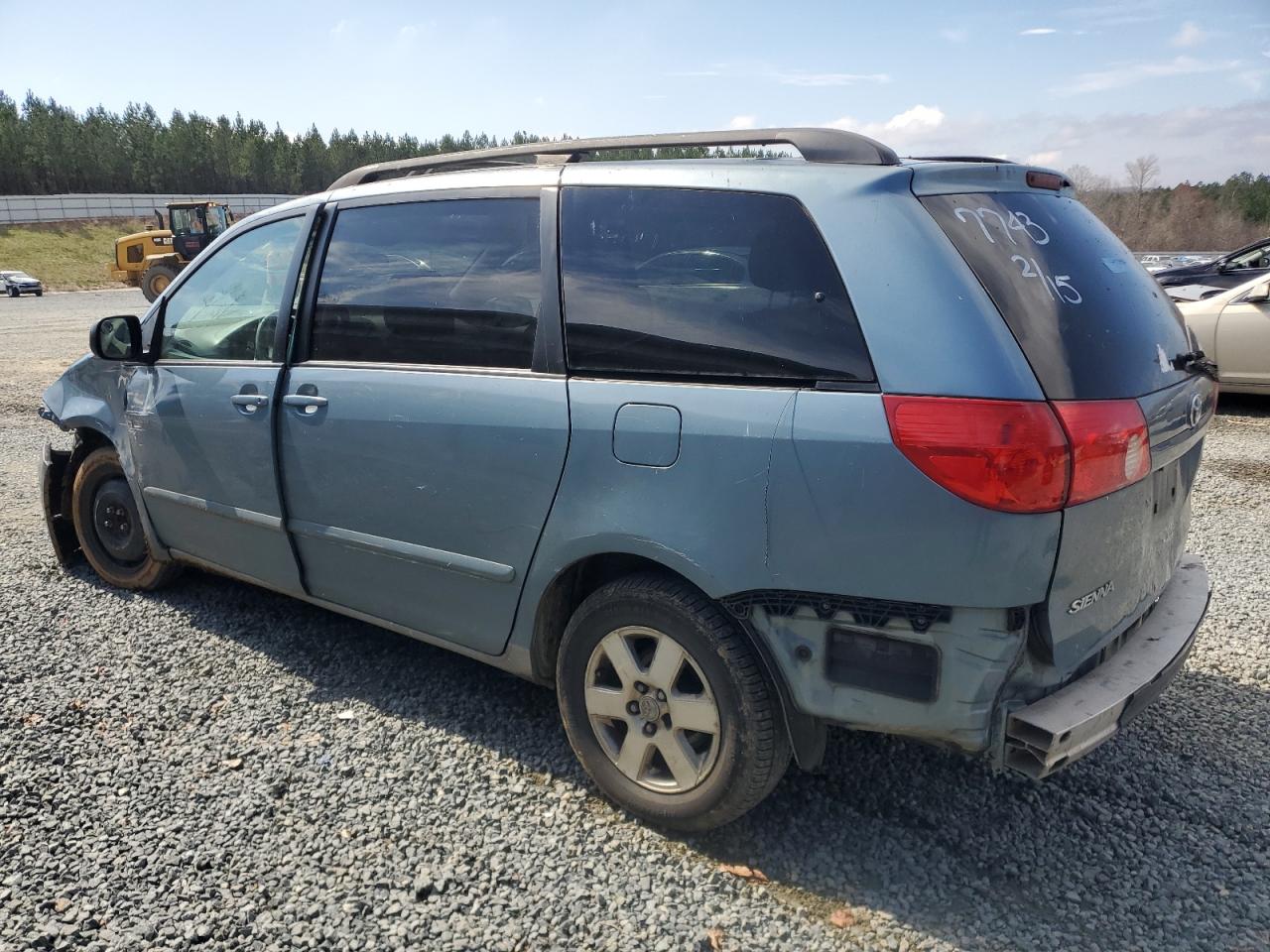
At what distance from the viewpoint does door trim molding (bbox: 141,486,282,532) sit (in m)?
3.60

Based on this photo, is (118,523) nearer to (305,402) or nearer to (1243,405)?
(305,402)

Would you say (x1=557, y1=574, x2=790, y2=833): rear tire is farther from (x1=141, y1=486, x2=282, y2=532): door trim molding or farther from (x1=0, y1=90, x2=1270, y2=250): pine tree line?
(x1=0, y1=90, x2=1270, y2=250): pine tree line

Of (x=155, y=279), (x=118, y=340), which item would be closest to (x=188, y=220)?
(x=155, y=279)

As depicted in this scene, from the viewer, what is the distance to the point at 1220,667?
12.2 ft

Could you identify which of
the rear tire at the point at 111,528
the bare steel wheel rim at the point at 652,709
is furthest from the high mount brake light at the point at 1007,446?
the rear tire at the point at 111,528

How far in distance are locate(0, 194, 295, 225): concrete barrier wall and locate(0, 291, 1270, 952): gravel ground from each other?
1951 inches

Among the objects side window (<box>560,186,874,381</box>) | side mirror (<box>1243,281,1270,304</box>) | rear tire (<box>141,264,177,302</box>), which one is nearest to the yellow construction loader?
rear tire (<box>141,264,177,302</box>)

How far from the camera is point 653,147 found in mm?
2803

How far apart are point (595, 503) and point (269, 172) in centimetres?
9206

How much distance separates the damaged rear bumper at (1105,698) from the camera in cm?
216

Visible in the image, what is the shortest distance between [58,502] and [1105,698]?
510 centimetres

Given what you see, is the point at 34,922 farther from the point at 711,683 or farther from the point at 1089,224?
the point at 1089,224

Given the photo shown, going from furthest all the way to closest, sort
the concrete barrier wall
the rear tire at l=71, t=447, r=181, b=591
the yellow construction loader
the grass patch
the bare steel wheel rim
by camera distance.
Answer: the concrete barrier wall → the grass patch → the yellow construction loader → the rear tire at l=71, t=447, r=181, b=591 → the bare steel wheel rim

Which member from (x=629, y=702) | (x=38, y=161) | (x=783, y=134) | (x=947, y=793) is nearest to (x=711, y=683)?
(x=629, y=702)
